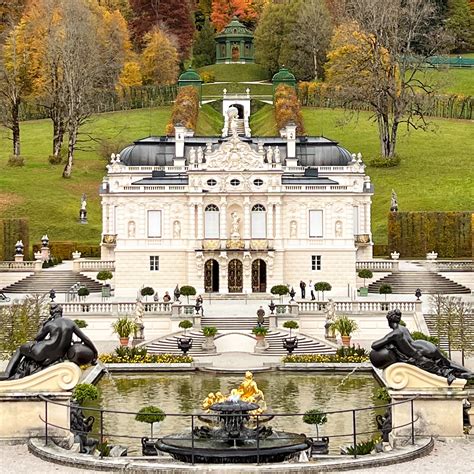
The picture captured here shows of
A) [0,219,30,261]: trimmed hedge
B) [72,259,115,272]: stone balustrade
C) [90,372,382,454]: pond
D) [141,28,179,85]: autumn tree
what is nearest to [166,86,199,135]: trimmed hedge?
[141,28,179,85]: autumn tree

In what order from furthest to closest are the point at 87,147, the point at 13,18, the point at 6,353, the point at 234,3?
the point at 234,3, the point at 13,18, the point at 87,147, the point at 6,353

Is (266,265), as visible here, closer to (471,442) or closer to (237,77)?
(471,442)

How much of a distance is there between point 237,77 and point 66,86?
4254cm

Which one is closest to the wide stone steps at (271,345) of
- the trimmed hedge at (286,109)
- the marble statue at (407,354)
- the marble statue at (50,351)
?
the marble statue at (50,351)

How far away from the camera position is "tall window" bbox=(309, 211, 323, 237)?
68312 millimetres

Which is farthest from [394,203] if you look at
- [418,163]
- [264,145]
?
[418,163]

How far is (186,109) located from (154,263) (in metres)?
41.4

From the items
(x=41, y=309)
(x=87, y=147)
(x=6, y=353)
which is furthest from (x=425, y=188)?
(x=6, y=353)

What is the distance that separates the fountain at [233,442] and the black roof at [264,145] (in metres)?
52.8

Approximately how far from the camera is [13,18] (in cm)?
13750

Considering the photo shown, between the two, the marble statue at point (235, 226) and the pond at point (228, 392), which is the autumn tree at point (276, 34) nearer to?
the marble statue at point (235, 226)

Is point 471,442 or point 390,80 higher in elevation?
point 390,80

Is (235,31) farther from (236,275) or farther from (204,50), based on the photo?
(236,275)

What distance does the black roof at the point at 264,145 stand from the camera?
78.7 metres
